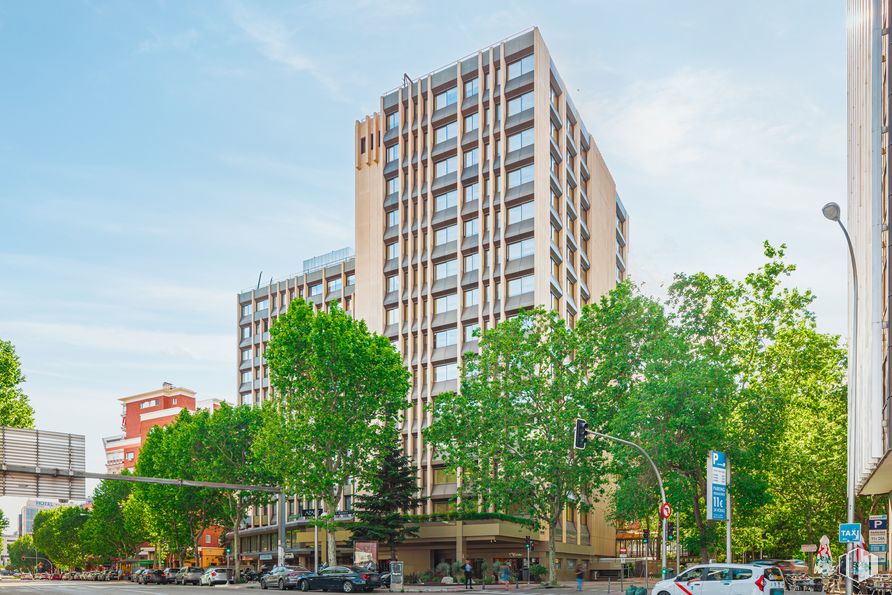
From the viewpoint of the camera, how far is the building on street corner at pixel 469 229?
7381cm

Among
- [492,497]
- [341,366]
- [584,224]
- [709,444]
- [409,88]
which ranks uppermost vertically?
[409,88]

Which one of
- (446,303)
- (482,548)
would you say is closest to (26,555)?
(446,303)

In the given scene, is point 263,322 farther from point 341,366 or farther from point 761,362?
point 761,362

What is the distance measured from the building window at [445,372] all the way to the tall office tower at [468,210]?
0.10m

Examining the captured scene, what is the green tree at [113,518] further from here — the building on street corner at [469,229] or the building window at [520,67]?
the building window at [520,67]

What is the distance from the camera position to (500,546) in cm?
6906

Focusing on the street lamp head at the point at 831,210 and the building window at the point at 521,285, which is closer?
the street lamp head at the point at 831,210

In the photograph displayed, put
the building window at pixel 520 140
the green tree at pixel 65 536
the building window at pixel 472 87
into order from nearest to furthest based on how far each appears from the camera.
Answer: the building window at pixel 520 140
the building window at pixel 472 87
the green tree at pixel 65 536

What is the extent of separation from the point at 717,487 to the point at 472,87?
174ft

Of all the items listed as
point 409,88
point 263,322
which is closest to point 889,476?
point 409,88

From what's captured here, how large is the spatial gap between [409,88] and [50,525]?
3629 inches

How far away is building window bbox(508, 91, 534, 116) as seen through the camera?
76.1m

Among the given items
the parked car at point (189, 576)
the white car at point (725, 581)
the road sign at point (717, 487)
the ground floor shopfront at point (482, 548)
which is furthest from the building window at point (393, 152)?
the white car at point (725, 581)

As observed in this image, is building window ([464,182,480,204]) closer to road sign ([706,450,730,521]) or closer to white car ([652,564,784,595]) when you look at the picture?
road sign ([706,450,730,521])
